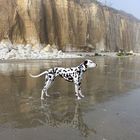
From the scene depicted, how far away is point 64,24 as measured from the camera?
7269 cm

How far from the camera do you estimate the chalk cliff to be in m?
61.1

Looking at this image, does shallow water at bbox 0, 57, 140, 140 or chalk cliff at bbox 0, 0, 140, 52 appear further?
chalk cliff at bbox 0, 0, 140, 52

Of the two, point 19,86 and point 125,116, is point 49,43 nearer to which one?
point 19,86

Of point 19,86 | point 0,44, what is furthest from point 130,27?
point 19,86

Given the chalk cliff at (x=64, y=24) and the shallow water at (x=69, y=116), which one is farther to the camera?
the chalk cliff at (x=64, y=24)

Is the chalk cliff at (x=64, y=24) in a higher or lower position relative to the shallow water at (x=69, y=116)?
higher

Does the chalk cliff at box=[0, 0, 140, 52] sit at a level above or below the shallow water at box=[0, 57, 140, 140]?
above

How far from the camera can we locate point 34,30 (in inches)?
2475

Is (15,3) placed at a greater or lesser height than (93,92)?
greater

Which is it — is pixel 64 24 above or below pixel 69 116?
above

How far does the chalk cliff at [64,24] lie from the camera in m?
61.1

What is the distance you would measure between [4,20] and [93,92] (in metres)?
49.0

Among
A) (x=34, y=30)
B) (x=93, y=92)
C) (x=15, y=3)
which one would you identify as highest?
(x=15, y=3)

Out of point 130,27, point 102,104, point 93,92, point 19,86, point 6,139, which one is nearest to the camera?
point 6,139
